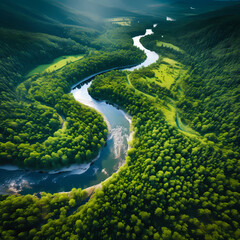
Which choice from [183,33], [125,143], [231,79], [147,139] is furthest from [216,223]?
[183,33]

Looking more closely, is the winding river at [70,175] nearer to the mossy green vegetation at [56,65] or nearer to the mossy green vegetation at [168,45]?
the mossy green vegetation at [56,65]

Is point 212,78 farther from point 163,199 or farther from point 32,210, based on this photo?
point 32,210

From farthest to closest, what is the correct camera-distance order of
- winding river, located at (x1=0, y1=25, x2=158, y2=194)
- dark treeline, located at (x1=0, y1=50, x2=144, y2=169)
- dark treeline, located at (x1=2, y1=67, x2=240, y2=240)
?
1. dark treeline, located at (x1=0, y1=50, x2=144, y2=169)
2. winding river, located at (x1=0, y1=25, x2=158, y2=194)
3. dark treeline, located at (x1=2, y1=67, x2=240, y2=240)

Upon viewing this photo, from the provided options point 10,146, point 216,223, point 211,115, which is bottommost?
point 216,223

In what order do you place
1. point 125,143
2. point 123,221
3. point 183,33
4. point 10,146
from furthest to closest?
point 183,33 → point 125,143 → point 10,146 → point 123,221

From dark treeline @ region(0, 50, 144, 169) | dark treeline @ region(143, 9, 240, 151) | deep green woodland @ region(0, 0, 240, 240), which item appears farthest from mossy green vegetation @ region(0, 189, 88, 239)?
dark treeline @ region(143, 9, 240, 151)

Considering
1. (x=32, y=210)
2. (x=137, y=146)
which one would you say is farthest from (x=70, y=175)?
(x=137, y=146)

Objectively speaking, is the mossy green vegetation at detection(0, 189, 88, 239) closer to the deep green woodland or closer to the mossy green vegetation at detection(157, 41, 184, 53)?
the deep green woodland

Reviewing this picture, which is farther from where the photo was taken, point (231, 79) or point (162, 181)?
point (231, 79)

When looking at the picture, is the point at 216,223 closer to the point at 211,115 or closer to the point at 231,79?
the point at 211,115

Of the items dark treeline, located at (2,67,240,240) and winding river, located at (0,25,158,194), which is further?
winding river, located at (0,25,158,194)
